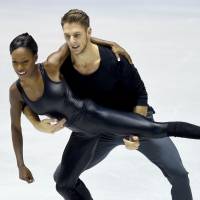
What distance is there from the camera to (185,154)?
4.07 m

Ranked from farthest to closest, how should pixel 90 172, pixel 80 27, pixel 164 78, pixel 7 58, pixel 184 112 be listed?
pixel 7 58 → pixel 164 78 → pixel 184 112 → pixel 90 172 → pixel 80 27

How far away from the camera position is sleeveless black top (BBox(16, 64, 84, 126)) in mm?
2547

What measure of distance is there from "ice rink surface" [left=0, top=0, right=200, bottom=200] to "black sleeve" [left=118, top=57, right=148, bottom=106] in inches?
40.3

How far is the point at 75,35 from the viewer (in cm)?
250

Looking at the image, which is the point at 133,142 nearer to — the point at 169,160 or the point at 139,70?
the point at 169,160

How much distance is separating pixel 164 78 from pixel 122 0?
4363mm

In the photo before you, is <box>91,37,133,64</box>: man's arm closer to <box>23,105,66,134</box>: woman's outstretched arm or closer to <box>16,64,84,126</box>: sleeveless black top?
<box>16,64,84,126</box>: sleeveless black top

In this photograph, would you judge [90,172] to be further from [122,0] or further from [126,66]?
[122,0]

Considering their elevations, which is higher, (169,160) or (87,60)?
(87,60)

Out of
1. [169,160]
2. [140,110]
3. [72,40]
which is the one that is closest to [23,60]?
[72,40]

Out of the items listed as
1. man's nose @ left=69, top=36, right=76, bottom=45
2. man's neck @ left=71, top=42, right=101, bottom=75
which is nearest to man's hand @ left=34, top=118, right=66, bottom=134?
man's neck @ left=71, top=42, right=101, bottom=75

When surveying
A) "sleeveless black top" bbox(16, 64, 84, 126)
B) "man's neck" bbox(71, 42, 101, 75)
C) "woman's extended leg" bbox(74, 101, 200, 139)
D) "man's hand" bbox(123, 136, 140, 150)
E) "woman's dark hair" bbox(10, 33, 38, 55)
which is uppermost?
"woman's dark hair" bbox(10, 33, 38, 55)

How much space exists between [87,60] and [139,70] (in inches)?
130

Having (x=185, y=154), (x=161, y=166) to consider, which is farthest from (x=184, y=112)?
(x=161, y=166)
